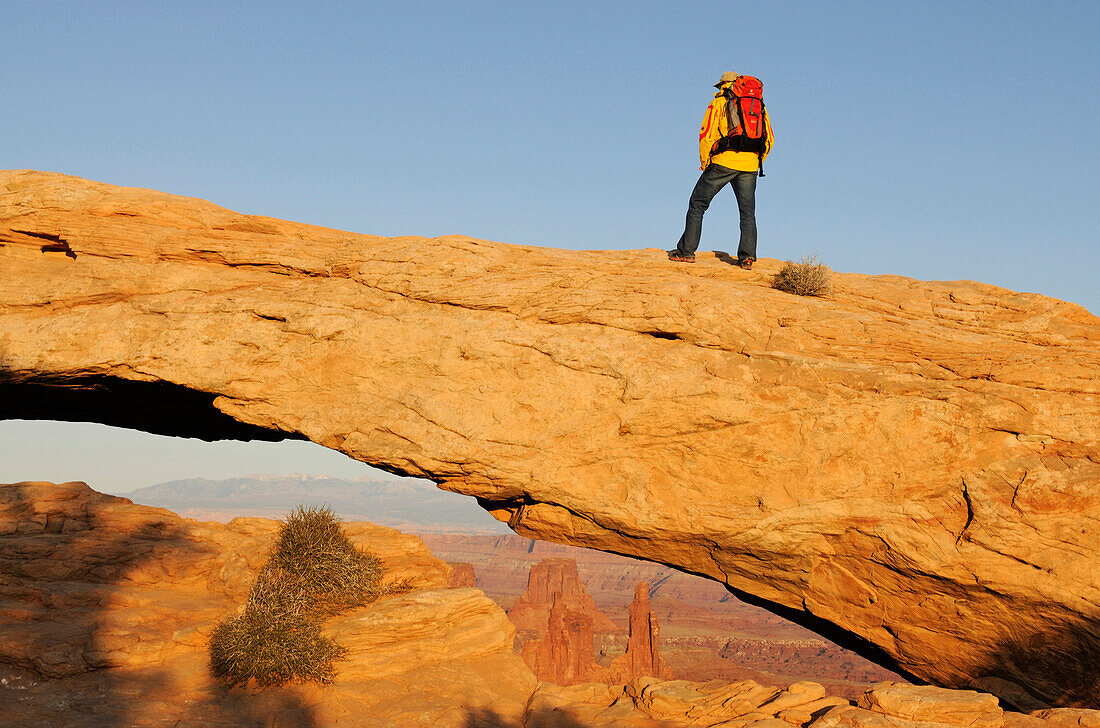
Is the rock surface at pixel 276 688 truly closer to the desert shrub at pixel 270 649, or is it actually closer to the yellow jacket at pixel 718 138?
the desert shrub at pixel 270 649

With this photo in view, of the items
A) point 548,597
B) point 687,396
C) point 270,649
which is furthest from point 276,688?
point 548,597

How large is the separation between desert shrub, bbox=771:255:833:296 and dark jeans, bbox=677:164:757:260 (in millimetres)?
863

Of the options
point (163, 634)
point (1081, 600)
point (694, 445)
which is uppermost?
point (694, 445)

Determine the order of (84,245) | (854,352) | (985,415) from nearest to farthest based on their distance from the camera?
(985,415), (854,352), (84,245)

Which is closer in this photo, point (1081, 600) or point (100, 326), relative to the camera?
point (1081, 600)

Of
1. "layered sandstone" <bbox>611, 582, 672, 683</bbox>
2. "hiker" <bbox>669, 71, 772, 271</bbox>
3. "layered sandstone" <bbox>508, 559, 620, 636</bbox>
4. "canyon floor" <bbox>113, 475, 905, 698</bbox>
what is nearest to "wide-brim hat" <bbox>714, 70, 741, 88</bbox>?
"hiker" <bbox>669, 71, 772, 271</bbox>

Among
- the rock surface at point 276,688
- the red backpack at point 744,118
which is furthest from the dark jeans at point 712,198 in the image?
the rock surface at point 276,688

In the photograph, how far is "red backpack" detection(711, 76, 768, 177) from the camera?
13.6m

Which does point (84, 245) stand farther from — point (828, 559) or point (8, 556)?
point (828, 559)

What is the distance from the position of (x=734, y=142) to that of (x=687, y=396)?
467 cm

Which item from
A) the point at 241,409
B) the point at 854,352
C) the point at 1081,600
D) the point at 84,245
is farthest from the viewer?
the point at 84,245

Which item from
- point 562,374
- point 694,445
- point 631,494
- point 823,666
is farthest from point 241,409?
point 823,666

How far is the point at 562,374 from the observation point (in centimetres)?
1286

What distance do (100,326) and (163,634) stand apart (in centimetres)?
548
